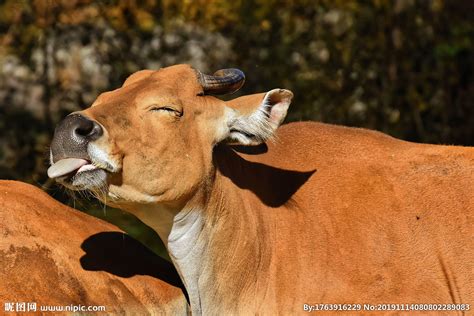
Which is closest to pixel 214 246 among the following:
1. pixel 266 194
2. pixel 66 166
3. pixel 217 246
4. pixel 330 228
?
pixel 217 246

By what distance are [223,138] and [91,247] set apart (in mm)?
1362

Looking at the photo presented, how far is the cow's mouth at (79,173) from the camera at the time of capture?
7.06 meters

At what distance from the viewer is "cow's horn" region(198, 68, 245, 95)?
782 centimetres

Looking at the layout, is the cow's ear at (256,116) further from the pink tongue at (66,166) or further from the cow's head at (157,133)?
the pink tongue at (66,166)

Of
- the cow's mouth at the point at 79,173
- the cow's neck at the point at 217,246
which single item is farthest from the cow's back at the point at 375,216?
the cow's mouth at the point at 79,173

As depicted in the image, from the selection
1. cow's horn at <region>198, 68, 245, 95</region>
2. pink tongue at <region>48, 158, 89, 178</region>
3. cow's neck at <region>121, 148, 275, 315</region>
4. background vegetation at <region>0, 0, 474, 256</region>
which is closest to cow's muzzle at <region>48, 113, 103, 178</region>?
pink tongue at <region>48, 158, 89, 178</region>

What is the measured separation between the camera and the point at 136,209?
7.50 meters

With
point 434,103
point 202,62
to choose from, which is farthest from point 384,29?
point 202,62

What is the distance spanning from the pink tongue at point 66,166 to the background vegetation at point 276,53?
8128 millimetres

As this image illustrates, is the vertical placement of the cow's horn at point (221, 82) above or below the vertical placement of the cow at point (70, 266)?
above

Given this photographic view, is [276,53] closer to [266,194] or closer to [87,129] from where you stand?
[266,194]

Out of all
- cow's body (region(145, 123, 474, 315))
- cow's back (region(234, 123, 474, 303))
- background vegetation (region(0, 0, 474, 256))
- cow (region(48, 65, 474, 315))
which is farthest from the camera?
background vegetation (region(0, 0, 474, 256))

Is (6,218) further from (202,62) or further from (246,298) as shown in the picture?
(202,62)

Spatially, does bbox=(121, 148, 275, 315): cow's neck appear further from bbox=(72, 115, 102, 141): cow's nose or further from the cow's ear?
bbox=(72, 115, 102, 141): cow's nose
